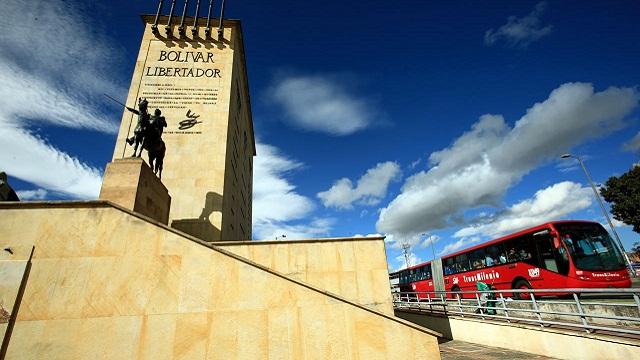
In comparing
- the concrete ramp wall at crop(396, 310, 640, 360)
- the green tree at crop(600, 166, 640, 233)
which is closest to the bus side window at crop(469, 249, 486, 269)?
the concrete ramp wall at crop(396, 310, 640, 360)

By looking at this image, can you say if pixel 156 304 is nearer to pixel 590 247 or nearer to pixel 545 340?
pixel 545 340

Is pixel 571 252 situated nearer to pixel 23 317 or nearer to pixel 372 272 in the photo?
pixel 372 272

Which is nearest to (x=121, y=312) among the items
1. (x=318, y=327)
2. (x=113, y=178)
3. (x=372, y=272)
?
(x=318, y=327)

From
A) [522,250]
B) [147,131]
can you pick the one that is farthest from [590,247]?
[147,131]

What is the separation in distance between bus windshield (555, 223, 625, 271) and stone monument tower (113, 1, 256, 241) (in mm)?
14682

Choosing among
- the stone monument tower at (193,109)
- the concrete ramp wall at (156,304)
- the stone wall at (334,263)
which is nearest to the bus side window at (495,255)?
the stone wall at (334,263)

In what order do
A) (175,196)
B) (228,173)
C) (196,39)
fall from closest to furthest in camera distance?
(175,196) → (228,173) → (196,39)

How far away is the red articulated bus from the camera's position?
1091 centimetres

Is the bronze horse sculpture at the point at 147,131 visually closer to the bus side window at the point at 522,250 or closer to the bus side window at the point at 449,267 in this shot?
the bus side window at the point at 522,250

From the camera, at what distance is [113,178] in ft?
24.9

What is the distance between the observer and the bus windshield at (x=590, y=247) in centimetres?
1112

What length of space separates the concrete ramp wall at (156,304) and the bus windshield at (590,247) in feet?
33.6

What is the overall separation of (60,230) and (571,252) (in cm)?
1651

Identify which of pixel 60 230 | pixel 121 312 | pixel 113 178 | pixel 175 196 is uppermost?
pixel 175 196
